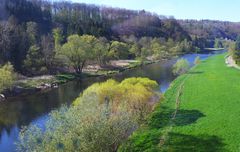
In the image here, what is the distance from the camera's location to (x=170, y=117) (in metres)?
39.9

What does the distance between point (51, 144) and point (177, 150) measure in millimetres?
10836

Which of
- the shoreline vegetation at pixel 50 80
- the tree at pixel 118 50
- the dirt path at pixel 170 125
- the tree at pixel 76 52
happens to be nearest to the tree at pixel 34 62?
the shoreline vegetation at pixel 50 80

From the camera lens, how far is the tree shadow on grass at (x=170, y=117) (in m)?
36.9

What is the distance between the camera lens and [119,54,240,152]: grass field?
30.2 m

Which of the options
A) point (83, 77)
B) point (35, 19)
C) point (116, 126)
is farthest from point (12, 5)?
point (116, 126)

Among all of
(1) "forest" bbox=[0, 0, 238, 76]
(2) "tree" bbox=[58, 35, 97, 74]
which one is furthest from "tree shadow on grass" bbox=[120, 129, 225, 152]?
(2) "tree" bbox=[58, 35, 97, 74]

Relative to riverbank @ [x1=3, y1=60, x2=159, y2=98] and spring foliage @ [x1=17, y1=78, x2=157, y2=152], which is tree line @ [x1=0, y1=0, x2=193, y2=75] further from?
spring foliage @ [x1=17, y1=78, x2=157, y2=152]

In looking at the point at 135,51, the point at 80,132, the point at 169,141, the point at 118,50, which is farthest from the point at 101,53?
the point at 80,132

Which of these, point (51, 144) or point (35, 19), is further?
point (35, 19)

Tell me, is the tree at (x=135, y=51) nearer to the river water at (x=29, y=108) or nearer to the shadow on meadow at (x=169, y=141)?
the river water at (x=29, y=108)

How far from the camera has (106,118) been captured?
26.4 meters

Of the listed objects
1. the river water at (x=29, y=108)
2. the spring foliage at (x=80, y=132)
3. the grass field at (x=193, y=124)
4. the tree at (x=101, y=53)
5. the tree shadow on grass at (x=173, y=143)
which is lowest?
the river water at (x=29, y=108)

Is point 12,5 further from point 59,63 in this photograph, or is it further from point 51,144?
point 51,144

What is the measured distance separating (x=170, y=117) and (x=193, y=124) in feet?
13.0
